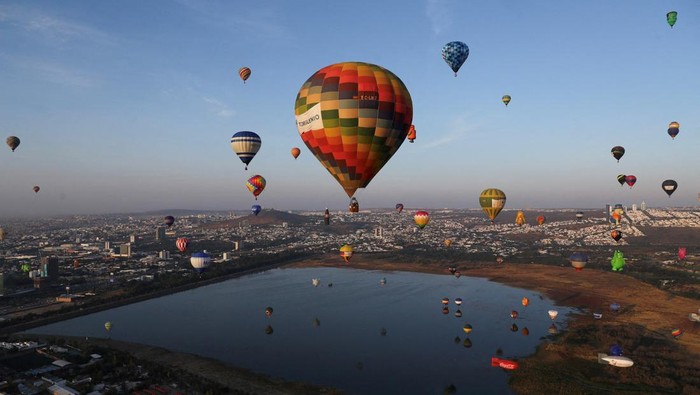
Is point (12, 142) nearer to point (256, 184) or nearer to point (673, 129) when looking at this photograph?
point (256, 184)

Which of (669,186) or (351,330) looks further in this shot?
(669,186)

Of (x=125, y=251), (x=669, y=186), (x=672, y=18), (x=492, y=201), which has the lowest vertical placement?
(x=125, y=251)

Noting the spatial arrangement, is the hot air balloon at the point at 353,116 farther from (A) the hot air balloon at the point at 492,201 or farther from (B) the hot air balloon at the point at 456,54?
(A) the hot air balloon at the point at 492,201

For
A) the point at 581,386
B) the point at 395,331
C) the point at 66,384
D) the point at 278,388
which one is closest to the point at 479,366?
the point at 581,386

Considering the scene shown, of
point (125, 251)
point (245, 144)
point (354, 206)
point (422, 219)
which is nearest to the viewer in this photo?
point (354, 206)

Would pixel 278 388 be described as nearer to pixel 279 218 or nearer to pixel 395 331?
pixel 395 331

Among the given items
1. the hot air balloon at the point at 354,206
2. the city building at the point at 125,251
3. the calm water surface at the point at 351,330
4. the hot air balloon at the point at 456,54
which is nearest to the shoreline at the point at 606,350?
the calm water surface at the point at 351,330

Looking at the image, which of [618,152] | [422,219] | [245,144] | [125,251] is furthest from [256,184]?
[125,251]
